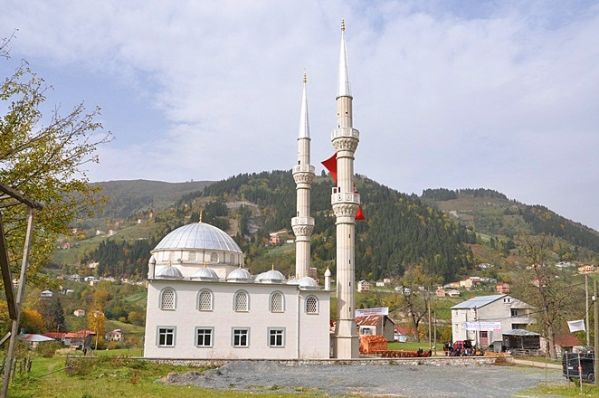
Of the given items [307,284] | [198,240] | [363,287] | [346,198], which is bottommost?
[307,284]

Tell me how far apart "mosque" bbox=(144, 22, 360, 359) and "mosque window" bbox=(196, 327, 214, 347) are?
0.06 m

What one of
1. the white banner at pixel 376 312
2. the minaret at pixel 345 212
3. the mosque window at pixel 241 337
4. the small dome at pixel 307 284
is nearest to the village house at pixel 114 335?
the white banner at pixel 376 312

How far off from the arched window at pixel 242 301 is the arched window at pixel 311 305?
13.4 feet

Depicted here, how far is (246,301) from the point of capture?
118ft

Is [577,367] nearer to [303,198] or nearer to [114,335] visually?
[303,198]

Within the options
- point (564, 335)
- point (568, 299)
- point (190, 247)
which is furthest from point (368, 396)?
point (564, 335)

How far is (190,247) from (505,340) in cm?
2980

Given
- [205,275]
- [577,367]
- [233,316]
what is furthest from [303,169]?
[577,367]

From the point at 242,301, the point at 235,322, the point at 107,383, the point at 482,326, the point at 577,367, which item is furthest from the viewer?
the point at 482,326

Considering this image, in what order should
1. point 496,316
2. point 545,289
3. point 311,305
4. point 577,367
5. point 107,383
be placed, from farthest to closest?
point 496,316
point 545,289
point 311,305
point 577,367
point 107,383

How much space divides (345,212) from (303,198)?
7020mm

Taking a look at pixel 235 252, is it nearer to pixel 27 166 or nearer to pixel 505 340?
pixel 505 340

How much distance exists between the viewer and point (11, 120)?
544 inches

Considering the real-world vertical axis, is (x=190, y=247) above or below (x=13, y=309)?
above
